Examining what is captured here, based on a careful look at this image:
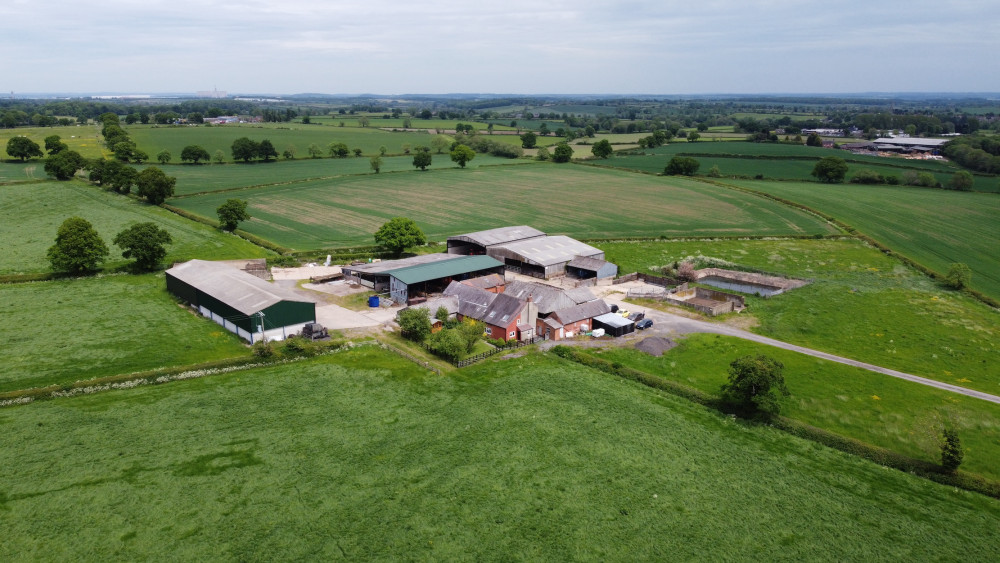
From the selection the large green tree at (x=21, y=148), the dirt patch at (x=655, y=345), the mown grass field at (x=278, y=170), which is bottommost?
the dirt patch at (x=655, y=345)

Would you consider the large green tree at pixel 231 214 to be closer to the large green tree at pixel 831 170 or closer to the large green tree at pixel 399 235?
the large green tree at pixel 399 235

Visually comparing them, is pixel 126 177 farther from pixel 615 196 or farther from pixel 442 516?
pixel 442 516

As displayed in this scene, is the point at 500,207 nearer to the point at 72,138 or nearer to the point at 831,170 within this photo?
the point at 831,170

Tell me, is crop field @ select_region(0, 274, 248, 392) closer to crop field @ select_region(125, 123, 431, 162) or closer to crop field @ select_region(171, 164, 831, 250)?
crop field @ select_region(171, 164, 831, 250)

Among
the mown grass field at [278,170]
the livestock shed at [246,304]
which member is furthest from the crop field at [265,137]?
the livestock shed at [246,304]

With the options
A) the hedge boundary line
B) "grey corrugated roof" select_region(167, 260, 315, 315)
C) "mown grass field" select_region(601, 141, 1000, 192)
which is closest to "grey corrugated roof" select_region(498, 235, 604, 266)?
the hedge boundary line

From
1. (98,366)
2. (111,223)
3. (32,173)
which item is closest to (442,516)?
(98,366)

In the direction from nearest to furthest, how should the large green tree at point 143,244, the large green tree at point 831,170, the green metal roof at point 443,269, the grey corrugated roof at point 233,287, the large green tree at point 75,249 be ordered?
the grey corrugated roof at point 233,287, the green metal roof at point 443,269, the large green tree at point 75,249, the large green tree at point 143,244, the large green tree at point 831,170
